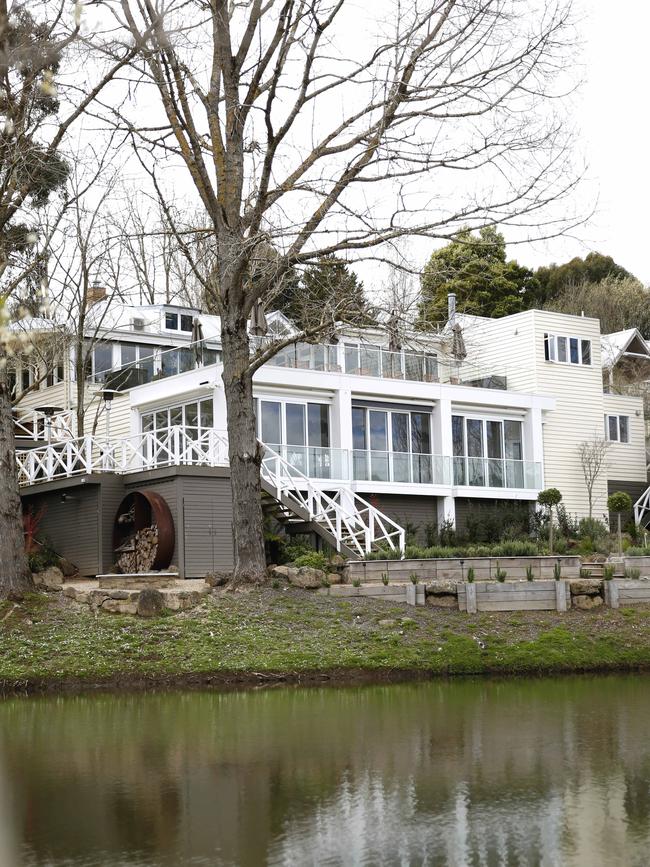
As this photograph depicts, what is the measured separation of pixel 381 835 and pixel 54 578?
15.2 m

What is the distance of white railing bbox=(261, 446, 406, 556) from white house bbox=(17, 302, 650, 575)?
59mm

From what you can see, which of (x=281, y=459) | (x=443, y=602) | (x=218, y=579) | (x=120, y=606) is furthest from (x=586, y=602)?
(x=281, y=459)

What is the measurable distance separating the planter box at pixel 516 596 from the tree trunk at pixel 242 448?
3485 millimetres

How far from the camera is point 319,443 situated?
95.7 ft

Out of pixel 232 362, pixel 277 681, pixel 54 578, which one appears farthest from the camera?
pixel 54 578

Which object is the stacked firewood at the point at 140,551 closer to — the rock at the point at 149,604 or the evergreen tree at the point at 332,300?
the rock at the point at 149,604

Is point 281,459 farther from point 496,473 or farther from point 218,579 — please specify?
point 496,473

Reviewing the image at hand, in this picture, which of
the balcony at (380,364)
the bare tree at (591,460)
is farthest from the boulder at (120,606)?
the bare tree at (591,460)

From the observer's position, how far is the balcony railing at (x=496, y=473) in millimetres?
31047

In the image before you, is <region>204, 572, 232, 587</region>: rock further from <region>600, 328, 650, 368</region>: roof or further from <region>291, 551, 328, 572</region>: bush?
<region>600, 328, 650, 368</region>: roof

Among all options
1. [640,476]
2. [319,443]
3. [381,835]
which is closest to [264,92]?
[319,443]

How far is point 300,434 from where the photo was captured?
28719 mm

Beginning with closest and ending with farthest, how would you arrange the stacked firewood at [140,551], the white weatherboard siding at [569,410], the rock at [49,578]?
the rock at [49,578] < the stacked firewood at [140,551] < the white weatherboard siding at [569,410]

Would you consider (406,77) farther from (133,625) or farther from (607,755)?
(607,755)
